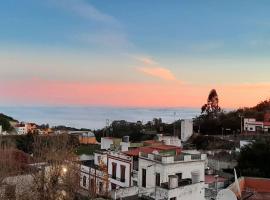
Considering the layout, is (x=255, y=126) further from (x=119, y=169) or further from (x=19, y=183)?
(x=19, y=183)

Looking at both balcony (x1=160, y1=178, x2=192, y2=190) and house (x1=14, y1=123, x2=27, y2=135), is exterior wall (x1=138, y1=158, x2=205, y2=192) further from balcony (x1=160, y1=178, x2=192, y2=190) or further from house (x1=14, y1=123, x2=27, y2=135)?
house (x1=14, y1=123, x2=27, y2=135)

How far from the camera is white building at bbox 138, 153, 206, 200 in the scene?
2266cm

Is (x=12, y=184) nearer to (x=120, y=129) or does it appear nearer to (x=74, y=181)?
(x=74, y=181)

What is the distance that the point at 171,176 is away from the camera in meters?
22.7

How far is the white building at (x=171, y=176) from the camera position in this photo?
22.7 m

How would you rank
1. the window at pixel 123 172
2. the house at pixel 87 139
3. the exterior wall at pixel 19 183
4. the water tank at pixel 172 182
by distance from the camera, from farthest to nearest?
the house at pixel 87 139
the window at pixel 123 172
the exterior wall at pixel 19 183
the water tank at pixel 172 182

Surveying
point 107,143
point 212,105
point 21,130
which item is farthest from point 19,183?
point 212,105

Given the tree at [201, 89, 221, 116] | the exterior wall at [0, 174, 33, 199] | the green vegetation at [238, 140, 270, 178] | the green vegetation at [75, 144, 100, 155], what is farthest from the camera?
the tree at [201, 89, 221, 116]

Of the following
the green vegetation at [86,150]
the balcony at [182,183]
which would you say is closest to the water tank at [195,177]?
the balcony at [182,183]

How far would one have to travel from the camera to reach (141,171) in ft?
89.2

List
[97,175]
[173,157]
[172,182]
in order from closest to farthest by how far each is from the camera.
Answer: [172,182], [173,157], [97,175]

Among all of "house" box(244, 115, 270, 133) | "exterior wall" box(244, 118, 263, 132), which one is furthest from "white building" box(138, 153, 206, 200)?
"exterior wall" box(244, 118, 263, 132)

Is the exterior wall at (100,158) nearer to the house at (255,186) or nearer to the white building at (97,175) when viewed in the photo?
the white building at (97,175)

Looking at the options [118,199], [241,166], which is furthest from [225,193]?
[241,166]
